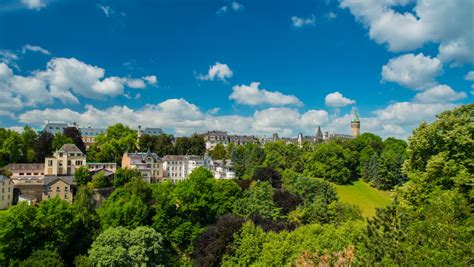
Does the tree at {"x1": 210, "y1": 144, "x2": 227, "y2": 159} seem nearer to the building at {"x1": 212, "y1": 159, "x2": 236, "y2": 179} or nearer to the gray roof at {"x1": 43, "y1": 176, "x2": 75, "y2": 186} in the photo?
the building at {"x1": 212, "y1": 159, "x2": 236, "y2": 179}

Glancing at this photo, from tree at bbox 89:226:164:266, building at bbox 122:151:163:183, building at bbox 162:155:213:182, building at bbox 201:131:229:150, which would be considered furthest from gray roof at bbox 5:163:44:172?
building at bbox 201:131:229:150

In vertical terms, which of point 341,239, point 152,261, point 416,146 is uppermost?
point 416,146

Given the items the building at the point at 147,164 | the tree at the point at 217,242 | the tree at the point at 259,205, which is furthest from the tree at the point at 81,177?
the tree at the point at 217,242

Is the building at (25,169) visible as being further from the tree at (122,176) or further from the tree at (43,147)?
the tree at (122,176)

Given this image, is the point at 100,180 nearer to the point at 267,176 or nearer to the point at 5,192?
the point at 5,192

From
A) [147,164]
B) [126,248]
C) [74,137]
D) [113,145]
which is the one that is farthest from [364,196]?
[74,137]

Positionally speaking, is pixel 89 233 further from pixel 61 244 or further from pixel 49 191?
pixel 49 191

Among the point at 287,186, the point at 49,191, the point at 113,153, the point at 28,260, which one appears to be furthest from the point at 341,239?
the point at 113,153
